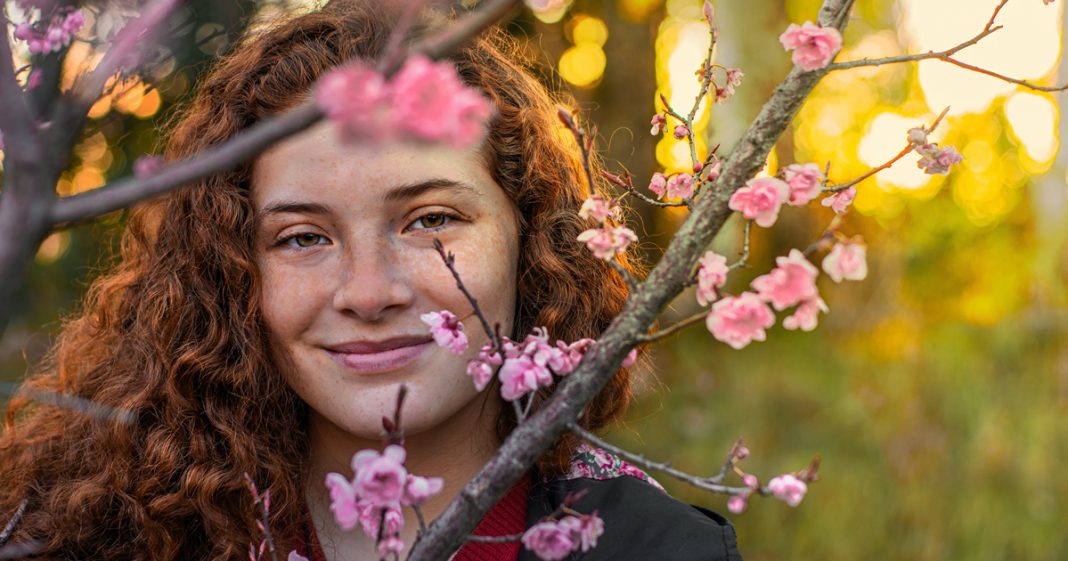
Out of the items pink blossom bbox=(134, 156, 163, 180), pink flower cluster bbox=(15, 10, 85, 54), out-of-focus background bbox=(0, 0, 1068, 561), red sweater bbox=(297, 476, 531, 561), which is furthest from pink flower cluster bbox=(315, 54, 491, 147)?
out-of-focus background bbox=(0, 0, 1068, 561)

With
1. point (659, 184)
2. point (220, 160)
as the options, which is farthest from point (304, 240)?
point (220, 160)

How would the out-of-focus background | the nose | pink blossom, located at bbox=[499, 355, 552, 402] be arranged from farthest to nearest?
the out-of-focus background, the nose, pink blossom, located at bbox=[499, 355, 552, 402]

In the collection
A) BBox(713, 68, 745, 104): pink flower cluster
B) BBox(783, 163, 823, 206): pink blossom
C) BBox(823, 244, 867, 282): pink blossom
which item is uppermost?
BBox(713, 68, 745, 104): pink flower cluster

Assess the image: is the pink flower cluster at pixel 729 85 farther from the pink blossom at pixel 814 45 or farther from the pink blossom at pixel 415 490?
the pink blossom at pixel 415 490

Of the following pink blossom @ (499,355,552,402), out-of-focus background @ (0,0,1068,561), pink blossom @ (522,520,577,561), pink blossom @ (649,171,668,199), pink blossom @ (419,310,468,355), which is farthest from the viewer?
out-of-focus background @ (0,0,1068,561)

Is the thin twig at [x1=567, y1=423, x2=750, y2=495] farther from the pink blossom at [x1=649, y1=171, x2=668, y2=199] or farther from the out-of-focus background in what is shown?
the out-of-focus background

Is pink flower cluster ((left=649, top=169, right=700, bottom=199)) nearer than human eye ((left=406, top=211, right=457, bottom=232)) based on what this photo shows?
Yes

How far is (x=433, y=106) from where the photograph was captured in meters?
0.40

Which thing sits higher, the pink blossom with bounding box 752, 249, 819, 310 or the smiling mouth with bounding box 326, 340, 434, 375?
the pink blossom with bounding box 752, 249, 819, 310

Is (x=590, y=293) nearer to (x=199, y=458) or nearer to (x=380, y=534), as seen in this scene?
(x=199, y=458)

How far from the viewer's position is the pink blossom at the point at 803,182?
0.84 m

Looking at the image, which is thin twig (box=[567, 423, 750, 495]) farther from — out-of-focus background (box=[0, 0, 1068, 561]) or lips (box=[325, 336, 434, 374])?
out-of-focus background (box=[0, 0, 1068, 561])

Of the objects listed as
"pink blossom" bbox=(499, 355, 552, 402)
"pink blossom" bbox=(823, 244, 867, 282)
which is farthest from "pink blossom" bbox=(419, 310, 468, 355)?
"pink blossom" bbox=(823, 244, 867, 282)

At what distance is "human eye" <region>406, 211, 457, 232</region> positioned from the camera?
1409mm
